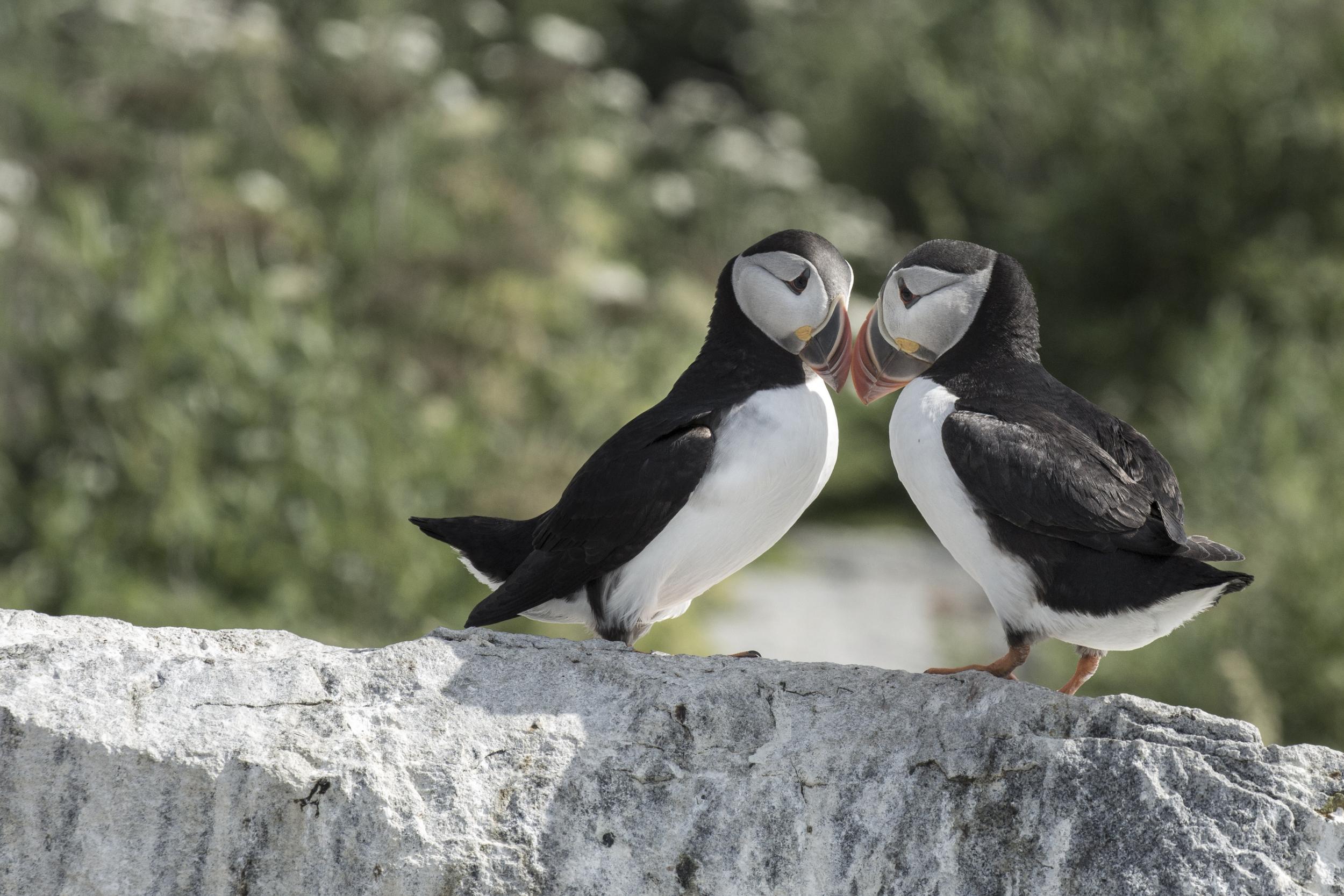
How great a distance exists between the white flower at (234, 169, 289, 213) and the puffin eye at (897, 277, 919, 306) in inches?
225

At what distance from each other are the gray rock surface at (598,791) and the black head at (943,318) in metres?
0.73

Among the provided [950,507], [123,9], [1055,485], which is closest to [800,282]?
[950,507]

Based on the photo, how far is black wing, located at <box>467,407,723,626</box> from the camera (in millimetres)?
3021

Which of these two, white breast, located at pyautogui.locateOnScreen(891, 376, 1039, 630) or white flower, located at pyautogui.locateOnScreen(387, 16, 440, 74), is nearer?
white breast, located at pyautogui.locateOnScreen(891, 376, 1039, 630)

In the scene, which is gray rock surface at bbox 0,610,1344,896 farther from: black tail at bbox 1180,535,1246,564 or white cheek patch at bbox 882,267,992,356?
white cheek patch at bbox 882,267,992,356

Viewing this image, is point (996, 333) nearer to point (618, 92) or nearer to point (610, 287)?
point (610, 287)

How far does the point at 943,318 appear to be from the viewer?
303 centimetres

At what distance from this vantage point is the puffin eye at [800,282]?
3.03 m

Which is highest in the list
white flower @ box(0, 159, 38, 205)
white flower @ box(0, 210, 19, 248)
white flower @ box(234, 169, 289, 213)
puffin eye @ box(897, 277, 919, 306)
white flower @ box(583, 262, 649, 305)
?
white flower @ box(583, 262, 649, 305)

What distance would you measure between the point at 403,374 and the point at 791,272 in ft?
16.3

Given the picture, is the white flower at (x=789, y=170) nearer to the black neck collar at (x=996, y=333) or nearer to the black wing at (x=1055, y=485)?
the black neck collar at (x=996, y=333)

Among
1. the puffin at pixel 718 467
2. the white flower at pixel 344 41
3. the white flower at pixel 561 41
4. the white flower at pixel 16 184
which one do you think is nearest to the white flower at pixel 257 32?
the white flower at pixel 344 41

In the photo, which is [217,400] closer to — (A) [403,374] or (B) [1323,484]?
(A) [403,374]

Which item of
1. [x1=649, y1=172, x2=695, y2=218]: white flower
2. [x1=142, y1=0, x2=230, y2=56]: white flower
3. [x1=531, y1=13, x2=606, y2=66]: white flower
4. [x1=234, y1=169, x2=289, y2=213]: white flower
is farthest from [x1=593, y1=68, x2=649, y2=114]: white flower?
[x1=234, y1=169, x2=289, y2=213]: white flower
